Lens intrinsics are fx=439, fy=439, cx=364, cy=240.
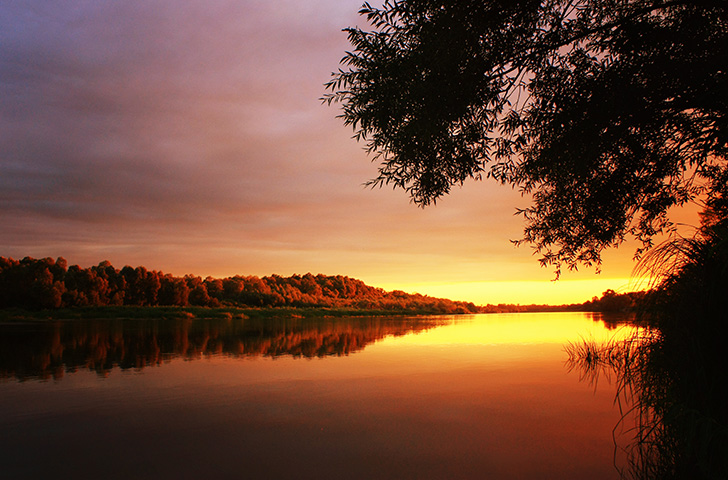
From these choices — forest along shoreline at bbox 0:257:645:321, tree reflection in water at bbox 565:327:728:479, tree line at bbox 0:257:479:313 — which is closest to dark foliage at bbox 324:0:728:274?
tree reflection in water at bbox 565:327:728:479

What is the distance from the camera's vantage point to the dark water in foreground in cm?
607

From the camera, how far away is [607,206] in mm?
9500

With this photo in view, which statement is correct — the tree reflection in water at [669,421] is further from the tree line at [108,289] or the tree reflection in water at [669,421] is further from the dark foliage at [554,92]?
the tree line at [108,289]

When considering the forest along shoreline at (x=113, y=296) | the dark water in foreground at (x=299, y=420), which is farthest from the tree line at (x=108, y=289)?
the dark water in foreground at (x=299, y=420)

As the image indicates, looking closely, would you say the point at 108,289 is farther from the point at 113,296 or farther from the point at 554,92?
the point at 554,92

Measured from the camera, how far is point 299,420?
832 centimetres

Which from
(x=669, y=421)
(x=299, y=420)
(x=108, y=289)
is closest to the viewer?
(x=669, y=421)

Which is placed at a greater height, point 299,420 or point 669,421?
point 669,421

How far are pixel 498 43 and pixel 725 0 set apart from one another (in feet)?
11.1

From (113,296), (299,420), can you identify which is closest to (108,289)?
(113,296)

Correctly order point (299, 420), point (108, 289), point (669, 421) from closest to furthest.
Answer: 1. point (669, 421)
2. point (299, 420)
3. point (108, 289)

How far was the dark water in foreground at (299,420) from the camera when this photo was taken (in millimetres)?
6074

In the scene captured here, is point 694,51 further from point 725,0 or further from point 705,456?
point 705,456

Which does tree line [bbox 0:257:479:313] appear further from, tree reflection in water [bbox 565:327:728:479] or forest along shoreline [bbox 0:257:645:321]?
tree reflection in water [bbox 565:327:728:479]
